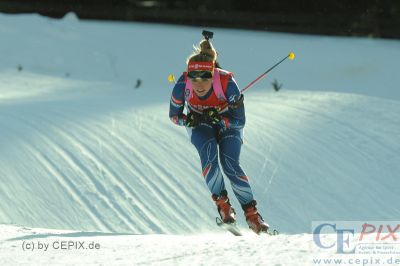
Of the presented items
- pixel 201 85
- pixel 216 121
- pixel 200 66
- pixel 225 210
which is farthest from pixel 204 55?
pixel 225 210

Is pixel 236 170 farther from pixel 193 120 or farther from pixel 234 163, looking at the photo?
pixel 193 120

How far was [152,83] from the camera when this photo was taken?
15.6m

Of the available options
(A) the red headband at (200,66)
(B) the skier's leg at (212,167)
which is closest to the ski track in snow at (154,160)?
(B) the skier's leg at (212,167)

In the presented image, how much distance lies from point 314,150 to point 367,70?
5939 mm

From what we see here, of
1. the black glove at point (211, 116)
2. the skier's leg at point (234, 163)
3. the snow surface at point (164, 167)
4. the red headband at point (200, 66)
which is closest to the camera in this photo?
the snow surface at point (164, 167)

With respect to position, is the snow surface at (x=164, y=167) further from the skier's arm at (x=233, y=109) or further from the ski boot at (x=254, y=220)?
the skier's arm at (x=233, y=109)

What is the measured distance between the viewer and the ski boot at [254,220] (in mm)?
7157

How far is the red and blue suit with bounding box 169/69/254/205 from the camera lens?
7.30 meters

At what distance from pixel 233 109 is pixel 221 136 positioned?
30 cm

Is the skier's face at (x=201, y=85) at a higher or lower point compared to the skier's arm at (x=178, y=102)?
higher

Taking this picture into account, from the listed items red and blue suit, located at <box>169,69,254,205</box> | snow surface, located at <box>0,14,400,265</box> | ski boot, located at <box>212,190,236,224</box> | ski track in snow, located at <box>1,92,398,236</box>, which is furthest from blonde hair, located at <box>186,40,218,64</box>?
ski track in snow, located at <box>1,92,398,236</box>

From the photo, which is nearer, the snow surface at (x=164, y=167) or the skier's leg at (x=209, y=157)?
the snow surface at (x=164, y=167)

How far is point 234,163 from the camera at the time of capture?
7.36 m

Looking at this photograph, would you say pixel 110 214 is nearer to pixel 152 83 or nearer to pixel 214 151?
pixel 214 151
